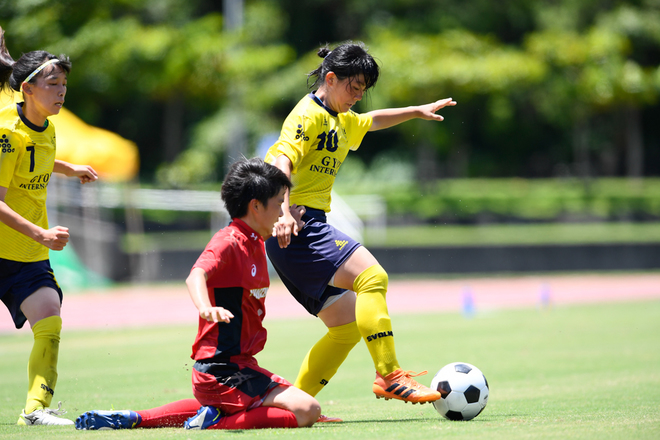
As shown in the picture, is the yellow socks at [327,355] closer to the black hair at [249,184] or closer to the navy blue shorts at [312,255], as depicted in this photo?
the navy blue shorts at [312,255]

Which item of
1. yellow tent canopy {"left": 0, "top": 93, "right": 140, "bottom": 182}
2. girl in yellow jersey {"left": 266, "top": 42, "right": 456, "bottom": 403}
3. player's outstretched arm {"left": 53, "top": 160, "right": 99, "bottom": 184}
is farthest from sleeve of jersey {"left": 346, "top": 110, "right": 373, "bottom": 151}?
yellow tent canopy {"left": 0, "top": 93, "right": 140, "bottom": 182}

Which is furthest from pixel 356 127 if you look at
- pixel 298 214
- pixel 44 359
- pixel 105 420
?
pixel 44 359

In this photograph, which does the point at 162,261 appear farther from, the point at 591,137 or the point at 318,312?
the point at 591,137

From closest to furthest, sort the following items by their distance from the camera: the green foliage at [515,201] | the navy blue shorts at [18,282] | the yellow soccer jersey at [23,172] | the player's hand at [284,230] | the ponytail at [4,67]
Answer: the player's hand at [284,230]
the yellow soccer jersey at [23,172]
the navy blue shorts at [18,282]
the ponytail at [4,67]
the green foliage at [515,201]

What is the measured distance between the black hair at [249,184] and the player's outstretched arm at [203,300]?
59 cm

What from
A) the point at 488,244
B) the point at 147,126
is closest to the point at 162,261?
the point at 488,244

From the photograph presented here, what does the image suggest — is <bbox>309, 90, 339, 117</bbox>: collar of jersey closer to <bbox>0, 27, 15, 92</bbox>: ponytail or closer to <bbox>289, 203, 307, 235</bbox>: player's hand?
<bbox>289, 203, 307, 235</bbox>: player's hand

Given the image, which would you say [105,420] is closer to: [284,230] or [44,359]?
[44,359]

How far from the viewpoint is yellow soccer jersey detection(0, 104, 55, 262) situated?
5031 mm

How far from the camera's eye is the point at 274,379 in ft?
14.5

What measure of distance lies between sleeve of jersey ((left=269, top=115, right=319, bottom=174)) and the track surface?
389 inches

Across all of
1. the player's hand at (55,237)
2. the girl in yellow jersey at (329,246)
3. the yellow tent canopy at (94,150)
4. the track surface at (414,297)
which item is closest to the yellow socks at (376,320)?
the girl in yellow jersey at (329,246)

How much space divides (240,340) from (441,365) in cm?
414

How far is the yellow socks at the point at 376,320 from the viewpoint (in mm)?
4582
